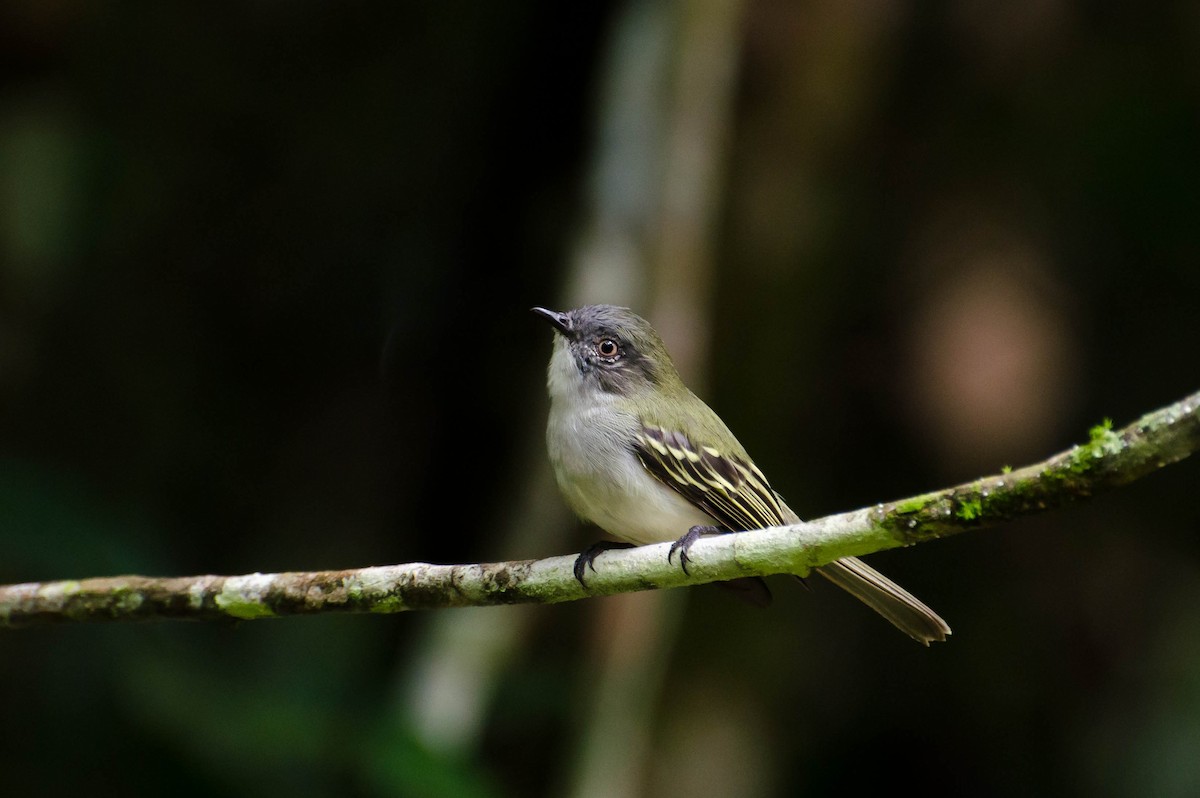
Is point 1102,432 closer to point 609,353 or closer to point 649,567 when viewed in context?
point 649,567

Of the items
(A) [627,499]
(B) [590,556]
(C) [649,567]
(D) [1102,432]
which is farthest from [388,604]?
(D) [1102,432]

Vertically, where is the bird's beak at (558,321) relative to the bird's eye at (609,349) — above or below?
above

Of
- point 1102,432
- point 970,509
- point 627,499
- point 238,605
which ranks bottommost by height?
point 238,605

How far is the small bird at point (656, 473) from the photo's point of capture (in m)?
3.29

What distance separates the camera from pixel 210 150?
6.49 m

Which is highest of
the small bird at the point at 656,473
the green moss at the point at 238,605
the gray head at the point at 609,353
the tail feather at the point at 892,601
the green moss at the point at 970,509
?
the green moss at the point at 970,509

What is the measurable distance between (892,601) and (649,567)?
86 cm

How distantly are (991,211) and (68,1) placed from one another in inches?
179

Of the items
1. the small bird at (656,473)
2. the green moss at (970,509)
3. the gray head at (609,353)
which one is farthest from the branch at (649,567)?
the gray head at (609,353)

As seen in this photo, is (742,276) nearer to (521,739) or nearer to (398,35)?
(521,739)

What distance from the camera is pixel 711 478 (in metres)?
3.48

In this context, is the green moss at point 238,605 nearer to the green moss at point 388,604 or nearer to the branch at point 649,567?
the branch at point 649,567

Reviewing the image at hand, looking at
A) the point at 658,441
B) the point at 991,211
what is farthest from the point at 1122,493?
the point at 658,441

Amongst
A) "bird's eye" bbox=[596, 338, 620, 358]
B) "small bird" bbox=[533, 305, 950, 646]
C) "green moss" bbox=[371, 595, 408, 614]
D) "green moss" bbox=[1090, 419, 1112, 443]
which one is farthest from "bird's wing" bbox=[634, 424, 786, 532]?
"green moss" bbox=[1090, 419, 1112, 443]
